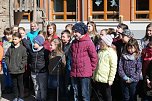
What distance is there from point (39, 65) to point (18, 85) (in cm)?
68

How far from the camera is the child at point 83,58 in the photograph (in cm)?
643

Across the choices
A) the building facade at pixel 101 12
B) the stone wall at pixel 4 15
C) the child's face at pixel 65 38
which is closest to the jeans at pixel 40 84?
the child's face at pixel 65 38

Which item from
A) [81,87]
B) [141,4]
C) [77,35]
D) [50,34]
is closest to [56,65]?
[50,34]

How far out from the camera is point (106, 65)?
6.50 meters

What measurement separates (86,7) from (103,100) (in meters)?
15.8

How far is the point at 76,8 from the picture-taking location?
73.7 ft

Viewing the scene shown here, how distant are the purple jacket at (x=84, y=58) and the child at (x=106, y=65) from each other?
14cm

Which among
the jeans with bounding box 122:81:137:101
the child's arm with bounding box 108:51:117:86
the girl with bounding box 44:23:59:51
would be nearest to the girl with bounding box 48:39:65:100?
the girl with bounding box 44:23:59:51

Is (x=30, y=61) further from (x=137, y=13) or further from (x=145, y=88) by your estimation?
(x=137, y=13)

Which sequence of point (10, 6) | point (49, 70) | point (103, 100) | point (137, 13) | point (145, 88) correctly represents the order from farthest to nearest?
point (137, 13)
point (10, 6)
point (49, 70)
point (103, 100)
point (145, 88)

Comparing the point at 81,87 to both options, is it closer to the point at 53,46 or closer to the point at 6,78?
the point at 53,46

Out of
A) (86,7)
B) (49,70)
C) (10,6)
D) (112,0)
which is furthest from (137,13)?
(49,70)

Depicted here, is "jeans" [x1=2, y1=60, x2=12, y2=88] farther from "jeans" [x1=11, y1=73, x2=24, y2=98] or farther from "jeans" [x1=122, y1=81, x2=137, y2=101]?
"jeans" [x1=122, y1=81, x2=137, y2=101]

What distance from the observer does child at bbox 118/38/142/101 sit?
6.41 metres
